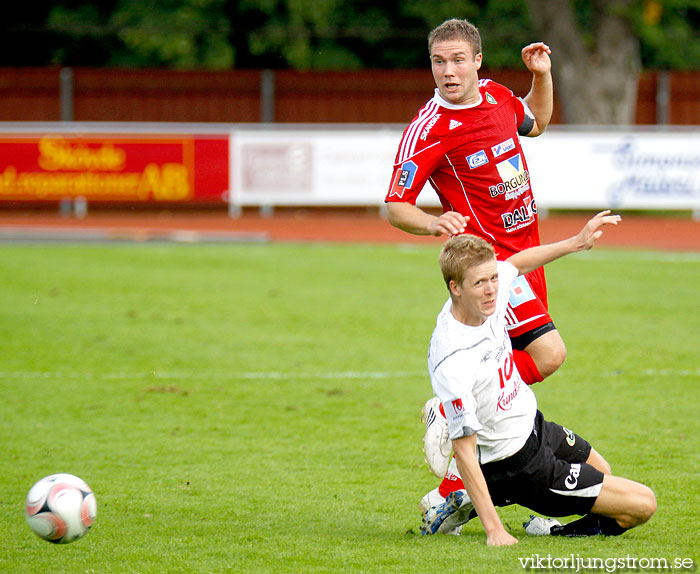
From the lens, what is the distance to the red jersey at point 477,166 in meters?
5.30

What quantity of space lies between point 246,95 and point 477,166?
21.8 m

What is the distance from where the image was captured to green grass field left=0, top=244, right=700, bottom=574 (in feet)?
15.4

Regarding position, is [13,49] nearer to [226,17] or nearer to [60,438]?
[226,17]

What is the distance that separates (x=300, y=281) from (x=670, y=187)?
9.79 m

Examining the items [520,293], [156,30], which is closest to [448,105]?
[520,293]

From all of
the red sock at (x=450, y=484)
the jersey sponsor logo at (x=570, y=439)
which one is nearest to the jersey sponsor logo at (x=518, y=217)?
the jersey sponsor logo at (x=570, y=439)

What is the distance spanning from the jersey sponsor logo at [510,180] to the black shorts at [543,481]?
133 centimetres

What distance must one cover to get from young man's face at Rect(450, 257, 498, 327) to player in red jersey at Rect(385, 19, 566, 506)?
0.67 meters

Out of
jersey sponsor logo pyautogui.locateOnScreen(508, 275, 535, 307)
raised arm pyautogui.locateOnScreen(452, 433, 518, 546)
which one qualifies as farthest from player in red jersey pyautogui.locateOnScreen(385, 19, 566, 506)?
raised arm pyautogui.locateOnScreen(452, 433, 518, 546)

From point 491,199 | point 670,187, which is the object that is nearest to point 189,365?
point 491,199

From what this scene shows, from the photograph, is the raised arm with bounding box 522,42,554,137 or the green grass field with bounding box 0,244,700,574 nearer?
the green grass field with bounding box 0,244,700,574

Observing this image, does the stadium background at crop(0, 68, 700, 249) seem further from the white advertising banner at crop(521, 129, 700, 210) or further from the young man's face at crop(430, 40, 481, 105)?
the young man's face at crop(430, 40, 481, 105)

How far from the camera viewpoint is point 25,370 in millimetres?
8742

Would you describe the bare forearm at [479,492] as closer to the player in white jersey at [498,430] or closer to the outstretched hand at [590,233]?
the player in white jersey at [498,430]
